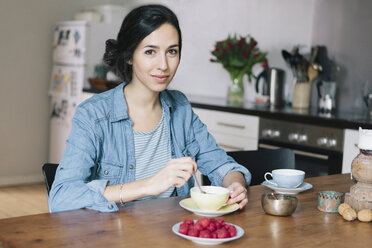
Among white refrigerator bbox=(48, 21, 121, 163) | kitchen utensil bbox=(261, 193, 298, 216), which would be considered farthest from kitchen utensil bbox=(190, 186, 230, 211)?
white refrigerator bbox=(48, 21, 121, 163)

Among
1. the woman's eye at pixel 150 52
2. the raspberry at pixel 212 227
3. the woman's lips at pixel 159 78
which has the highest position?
the woman's eye at pixel 150 52

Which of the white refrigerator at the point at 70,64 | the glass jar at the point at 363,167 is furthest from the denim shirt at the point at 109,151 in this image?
the white refrigerator at the point at 70,64

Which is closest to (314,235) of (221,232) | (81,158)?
(221,232)

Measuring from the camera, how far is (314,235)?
119cm

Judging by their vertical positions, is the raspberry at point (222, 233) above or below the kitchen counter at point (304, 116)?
below

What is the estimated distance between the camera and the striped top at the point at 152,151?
5.75 feet

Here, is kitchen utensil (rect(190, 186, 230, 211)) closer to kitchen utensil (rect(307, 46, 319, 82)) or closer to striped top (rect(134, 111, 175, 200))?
striped top (rect(134, 111, 175, 200))

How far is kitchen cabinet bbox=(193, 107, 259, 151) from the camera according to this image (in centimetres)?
350

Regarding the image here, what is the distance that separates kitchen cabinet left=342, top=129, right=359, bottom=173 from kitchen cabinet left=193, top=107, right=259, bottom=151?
2.29ft

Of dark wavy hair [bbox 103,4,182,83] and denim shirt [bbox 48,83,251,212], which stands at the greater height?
dark wavy hair [bbox 103,4,182,83]

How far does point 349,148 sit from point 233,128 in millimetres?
949

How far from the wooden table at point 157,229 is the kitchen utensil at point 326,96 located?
2.14 m

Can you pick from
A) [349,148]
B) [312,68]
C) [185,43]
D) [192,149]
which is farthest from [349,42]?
[192,149]

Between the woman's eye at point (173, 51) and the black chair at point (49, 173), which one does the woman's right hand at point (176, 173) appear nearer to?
the black chair at point (49, 173)
